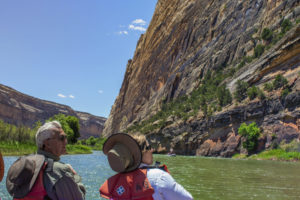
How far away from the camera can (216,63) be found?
226ft

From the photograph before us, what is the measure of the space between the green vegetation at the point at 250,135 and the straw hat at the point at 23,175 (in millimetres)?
43212

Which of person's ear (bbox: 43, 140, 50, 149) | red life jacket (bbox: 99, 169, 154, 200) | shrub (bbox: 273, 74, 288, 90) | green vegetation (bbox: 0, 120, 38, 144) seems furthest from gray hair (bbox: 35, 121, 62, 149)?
shrub (bbox: 273, 74, 288, 90)

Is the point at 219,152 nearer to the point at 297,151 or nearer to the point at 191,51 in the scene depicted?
the point at 297,151

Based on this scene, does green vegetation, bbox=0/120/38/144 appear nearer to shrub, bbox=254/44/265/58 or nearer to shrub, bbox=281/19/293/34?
shrub, bbox=254/44/265/58

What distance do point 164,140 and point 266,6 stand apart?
38448 millimetres

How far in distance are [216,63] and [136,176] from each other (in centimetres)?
6889

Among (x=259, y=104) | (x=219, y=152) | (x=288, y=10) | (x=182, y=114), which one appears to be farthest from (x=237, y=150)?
(x=288, y=10)

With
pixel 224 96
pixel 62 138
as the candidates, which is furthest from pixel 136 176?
pixel 224 96

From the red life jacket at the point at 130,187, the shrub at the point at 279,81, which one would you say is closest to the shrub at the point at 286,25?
the shrub at the point at 279,81

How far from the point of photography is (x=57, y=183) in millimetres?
2270

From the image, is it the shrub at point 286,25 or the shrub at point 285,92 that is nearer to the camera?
the shrub at point 285,92

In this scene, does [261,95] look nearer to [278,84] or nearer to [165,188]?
[278,84]

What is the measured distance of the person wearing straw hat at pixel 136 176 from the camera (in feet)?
9.00

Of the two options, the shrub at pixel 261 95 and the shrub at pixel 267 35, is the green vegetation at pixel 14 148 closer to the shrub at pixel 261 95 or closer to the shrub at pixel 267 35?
the shrub at pixel 261 95
